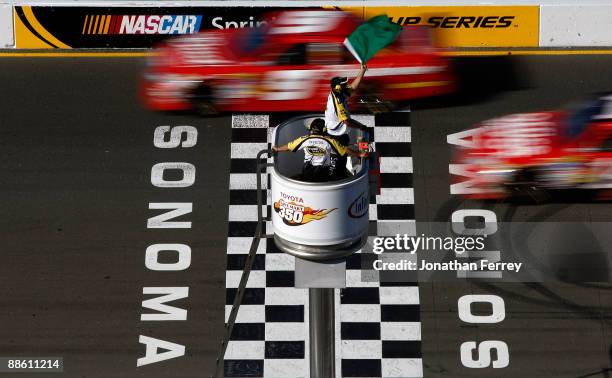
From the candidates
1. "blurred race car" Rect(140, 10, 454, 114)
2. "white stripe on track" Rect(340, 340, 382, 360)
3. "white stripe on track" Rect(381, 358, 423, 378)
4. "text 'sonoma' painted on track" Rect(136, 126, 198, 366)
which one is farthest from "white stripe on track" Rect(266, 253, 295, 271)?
"blurred race car" Rect(140, 10, 454, 114)

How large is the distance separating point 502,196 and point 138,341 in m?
4.47

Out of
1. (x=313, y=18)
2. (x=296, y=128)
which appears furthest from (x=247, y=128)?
(x=296, y=128)

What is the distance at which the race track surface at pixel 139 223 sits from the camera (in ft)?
38.1

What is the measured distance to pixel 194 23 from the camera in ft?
49.9

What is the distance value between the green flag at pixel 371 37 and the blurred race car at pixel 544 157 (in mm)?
1719

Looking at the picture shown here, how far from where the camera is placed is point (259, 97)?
14164 millimetres

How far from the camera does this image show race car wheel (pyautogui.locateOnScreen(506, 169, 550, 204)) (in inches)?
514

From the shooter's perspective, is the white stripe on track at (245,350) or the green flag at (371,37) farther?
the green flag at (371,37)

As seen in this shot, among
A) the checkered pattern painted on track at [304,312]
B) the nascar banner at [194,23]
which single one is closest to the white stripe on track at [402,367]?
the checkered pattern painted on track at [304,312]

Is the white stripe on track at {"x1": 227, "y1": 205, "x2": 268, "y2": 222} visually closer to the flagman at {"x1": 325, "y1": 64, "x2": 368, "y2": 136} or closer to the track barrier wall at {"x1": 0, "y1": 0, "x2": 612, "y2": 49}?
the flagman at {"x1": 325, "y1": 64, "x2": 368, "y2": 136}

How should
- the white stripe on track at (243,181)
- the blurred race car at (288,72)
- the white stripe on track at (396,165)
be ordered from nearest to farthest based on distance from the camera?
the white stripe on track at (243,181)
the white stripe on track at (396,165)
the blurred race car at (288,72)

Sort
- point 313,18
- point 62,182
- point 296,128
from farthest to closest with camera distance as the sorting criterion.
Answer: point 313,18, point 62,182, point 296,128

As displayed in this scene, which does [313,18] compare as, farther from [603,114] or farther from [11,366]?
[11,366]

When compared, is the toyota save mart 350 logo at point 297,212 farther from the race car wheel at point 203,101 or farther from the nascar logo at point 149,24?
the nascar logo at point 149,24
